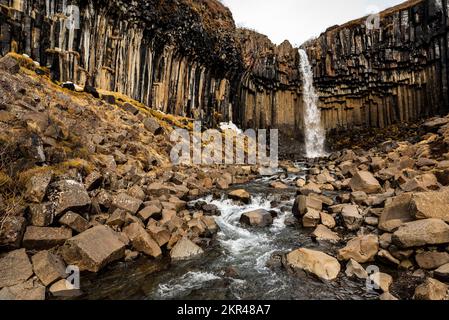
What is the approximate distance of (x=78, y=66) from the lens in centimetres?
2159

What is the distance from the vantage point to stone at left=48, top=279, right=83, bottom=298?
5109 millimetres

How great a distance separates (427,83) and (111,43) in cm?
3441

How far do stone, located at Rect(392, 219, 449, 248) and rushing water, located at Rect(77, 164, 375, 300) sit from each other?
1506 mm

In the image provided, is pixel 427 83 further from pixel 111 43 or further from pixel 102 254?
pixel 102 254

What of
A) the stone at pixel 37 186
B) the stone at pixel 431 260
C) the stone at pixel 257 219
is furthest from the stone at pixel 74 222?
the stone at pixel 431 260

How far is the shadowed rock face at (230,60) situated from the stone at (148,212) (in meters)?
16.4

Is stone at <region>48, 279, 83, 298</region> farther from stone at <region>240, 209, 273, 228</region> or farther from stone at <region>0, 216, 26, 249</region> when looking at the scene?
stone at <region>240, 209, 273, 228</region>

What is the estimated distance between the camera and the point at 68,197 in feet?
23.6

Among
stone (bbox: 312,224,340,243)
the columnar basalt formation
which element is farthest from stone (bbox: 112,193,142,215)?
A: the columnar basalt formation

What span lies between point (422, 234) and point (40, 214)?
880 centimetres

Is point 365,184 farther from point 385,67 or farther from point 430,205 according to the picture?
point 385,67

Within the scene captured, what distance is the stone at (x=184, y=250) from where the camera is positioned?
7.03 meters

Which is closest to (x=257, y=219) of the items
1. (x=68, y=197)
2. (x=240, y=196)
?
(x=240, y=196)

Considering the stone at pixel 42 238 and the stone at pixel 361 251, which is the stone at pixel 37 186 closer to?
the stone at pixel 42 238
